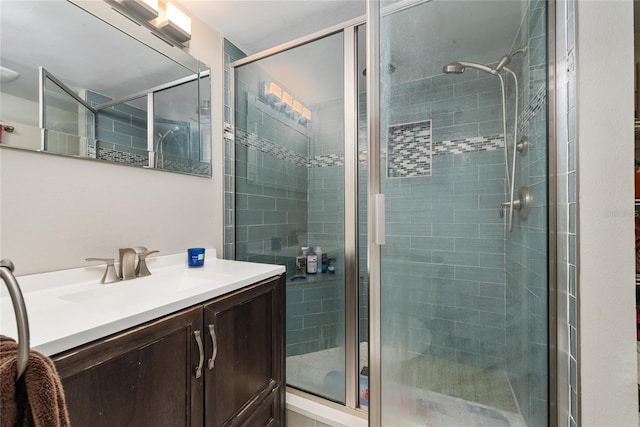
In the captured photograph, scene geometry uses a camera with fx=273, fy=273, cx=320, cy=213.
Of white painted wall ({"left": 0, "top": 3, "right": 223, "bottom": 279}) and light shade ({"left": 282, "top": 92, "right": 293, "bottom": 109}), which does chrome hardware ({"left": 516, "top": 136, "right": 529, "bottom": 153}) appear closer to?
light shade ({"left": 282, "top": 92, "right": 293, "bottom": 109})

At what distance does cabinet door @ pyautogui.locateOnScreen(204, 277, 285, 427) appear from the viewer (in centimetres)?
90

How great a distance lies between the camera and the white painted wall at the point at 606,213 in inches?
29.6

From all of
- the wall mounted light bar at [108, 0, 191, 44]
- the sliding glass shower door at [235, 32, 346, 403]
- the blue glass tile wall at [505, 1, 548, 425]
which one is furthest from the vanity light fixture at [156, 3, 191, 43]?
the blue glass tile wall at [505, 1, 548, 425]

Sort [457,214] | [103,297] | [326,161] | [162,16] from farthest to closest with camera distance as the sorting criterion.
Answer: [326,161], [162,16], [457,214], [103,297]

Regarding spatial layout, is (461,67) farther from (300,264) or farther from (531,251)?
(300,264)

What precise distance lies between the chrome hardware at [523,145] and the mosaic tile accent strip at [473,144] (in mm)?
55

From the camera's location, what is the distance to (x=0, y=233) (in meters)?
0.86

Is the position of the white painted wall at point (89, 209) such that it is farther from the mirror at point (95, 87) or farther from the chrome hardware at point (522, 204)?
the chrome hardware at point (522, 204)

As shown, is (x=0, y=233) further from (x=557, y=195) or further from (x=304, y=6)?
(x=557, y=195)

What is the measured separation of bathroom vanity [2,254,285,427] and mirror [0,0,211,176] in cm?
53

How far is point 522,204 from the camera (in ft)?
3.36

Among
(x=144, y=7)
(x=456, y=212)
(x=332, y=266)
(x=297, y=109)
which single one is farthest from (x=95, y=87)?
(x=456, y=212)

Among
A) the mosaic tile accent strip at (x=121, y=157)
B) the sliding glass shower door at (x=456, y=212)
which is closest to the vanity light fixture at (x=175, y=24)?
the mosaic tile accent strip at (x=121, y=157)

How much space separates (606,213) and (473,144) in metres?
0.45
